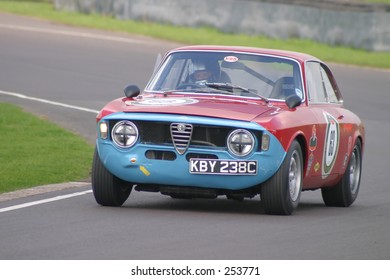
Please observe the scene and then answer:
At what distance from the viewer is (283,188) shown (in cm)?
1059

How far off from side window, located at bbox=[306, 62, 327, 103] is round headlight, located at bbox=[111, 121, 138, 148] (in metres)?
2.17

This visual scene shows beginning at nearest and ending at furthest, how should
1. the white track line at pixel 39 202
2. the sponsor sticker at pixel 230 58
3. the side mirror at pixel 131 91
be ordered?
the white track line at pixel 39 202
the side mirror at pixel 131 91
the sponsor sticker at pixel 230 58

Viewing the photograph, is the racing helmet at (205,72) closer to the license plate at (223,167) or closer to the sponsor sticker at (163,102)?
the sponsor sticker at (163,102)

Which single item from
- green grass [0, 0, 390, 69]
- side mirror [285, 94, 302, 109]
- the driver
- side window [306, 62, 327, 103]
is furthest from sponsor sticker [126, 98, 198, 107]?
green grass [0, 0, 390, 69]

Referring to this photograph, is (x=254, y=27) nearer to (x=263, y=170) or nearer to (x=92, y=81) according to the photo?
(x=92, y=81)

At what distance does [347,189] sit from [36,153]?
4.51 meters

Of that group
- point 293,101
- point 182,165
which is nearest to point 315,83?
point 293,101

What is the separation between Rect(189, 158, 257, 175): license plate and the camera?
10445 millimetres

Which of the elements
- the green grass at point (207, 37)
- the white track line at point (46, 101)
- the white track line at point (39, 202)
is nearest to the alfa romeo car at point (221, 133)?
the white track line at point (39, 202)

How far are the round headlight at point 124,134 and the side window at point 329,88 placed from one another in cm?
287

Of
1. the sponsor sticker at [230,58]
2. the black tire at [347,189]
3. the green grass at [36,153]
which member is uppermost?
the sponsor sticker at [230,58]

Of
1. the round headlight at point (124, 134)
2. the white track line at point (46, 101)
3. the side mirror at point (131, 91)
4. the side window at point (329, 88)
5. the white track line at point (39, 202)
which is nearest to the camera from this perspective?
the round headlight at point (124, 134)

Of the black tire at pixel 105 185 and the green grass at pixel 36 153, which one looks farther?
the green grass at pixel 36 153

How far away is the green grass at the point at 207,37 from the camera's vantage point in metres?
31.4
